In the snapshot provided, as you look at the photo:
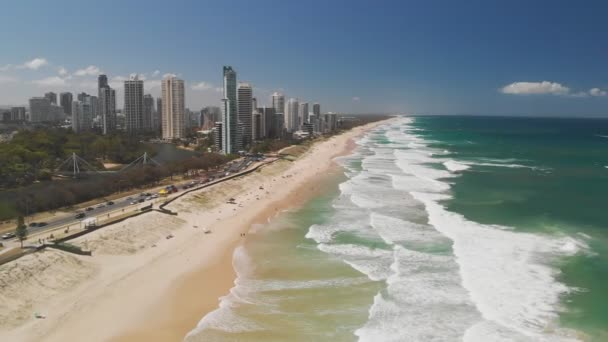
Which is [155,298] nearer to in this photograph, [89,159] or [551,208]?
[551,208]

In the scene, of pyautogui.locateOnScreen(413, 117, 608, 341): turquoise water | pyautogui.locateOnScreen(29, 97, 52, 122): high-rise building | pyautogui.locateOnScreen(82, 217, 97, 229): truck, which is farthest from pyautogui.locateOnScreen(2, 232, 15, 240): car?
pyautogui.locateOnScreen(29, 97, 52, 122): high-rise building

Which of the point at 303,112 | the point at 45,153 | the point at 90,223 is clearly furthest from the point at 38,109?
the point at 90,223

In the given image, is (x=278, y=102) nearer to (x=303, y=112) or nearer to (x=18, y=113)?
(x=303, y=112)

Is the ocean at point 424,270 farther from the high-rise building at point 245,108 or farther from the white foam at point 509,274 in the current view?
the high-rise building at point 245,108

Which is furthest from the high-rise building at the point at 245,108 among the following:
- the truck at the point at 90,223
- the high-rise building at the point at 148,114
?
the truck at the point at 90,223

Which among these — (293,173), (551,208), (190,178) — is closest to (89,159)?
(190,178)

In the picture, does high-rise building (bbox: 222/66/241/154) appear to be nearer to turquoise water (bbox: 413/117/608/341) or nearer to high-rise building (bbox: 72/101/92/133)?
turquoise water (bbox: 413/117/608/341)
